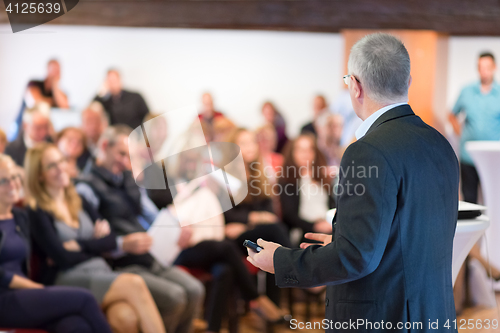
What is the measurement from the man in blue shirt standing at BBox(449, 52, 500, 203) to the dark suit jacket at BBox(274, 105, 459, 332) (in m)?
3.03

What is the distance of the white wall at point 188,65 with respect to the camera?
13.7 ft

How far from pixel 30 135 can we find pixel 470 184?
3.30m

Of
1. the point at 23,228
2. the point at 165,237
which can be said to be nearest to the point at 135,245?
the point at 165,237

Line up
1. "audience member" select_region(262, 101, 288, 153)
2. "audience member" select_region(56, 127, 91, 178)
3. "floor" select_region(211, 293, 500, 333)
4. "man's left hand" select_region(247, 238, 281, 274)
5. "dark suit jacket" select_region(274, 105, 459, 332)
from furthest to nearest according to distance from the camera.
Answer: "audience member" select_region(262, 101, 288, 153)
"audience member" select_region(56, 127, 91, 178)
"floor" select_region(211, 293, 500, 333)
"man's left hand" select_region(247, 238, 281, 274)
"dark suit jacket" select_region(274, 105, 459, 332)

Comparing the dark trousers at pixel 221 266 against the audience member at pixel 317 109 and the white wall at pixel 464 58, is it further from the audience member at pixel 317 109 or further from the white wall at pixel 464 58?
the white wall at pixel 464 58

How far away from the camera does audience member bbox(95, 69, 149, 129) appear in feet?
13.1

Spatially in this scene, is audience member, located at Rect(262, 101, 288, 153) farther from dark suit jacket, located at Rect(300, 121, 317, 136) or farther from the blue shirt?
the blue shirt

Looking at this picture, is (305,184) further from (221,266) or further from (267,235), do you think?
(221,266)

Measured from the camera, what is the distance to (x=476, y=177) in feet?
12.0

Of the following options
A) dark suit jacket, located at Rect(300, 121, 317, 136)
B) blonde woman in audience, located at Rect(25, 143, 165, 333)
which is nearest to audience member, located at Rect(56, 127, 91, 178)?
blonde woman in audience, located at Rect(25, 143, 165, 333)

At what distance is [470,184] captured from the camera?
3.65 meters

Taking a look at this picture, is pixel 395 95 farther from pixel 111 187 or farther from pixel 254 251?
pixel 111 187

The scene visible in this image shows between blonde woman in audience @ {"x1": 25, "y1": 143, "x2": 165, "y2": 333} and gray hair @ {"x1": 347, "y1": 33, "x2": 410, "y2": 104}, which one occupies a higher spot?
gray hair @ {"x1": 347, "y1": 33, "x2": 410, "y2": 104}

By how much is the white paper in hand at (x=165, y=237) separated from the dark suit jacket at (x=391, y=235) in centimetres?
155
